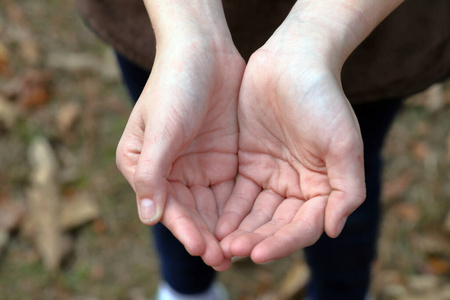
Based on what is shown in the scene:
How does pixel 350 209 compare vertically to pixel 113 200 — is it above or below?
above

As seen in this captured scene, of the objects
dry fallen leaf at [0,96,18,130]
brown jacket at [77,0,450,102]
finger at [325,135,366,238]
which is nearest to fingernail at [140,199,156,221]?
finger at [325,135,366,238]

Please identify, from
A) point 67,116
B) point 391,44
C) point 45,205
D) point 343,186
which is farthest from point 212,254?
point 67,116

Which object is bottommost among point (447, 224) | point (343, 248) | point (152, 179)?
point (447, 224)

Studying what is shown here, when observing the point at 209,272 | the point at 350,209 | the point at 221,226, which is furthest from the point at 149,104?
the point at 209,272

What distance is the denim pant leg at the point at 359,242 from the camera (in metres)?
1.18

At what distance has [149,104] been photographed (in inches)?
38.4

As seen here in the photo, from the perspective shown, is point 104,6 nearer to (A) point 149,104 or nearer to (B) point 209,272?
(A) point 149,104

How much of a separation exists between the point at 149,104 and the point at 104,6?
0.98ft

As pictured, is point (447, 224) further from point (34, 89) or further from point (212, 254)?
point (34, 89)

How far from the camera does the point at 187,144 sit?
1006 mm

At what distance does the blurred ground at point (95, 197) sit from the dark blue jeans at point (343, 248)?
1.22 ft

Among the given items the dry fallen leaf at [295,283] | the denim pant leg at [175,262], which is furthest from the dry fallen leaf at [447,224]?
the denim pant leg at [175,262]

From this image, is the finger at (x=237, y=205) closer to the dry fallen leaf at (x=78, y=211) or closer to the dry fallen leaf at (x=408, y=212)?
the dry fallen leaf at (x=78, y=211)

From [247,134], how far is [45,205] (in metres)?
1.10
